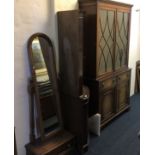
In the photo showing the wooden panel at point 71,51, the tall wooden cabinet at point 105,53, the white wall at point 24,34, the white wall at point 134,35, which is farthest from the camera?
the white wall at point 134,35

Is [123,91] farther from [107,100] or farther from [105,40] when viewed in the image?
[105,40]

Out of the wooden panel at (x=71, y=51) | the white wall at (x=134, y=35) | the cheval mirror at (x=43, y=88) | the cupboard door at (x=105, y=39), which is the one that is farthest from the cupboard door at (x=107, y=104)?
the white wall at (x=134, y=35)

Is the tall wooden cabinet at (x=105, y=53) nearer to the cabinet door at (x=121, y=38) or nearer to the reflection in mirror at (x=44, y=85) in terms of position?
the cabinet door at (x=121, y=38)

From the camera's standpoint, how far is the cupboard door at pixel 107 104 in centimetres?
292

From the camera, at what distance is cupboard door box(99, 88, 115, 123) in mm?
2918

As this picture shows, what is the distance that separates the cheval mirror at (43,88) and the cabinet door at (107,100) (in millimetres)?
766

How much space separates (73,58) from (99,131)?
4.08ft

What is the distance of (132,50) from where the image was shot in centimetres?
418

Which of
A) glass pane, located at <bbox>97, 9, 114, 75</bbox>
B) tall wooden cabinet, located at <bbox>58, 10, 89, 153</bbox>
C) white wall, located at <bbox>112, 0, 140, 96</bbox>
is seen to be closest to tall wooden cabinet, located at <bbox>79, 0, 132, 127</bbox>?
glass pane, located at <bbox>97, 9, 114, 75</bbox>

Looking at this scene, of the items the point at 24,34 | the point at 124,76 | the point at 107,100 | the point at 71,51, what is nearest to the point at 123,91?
the point at 124,76

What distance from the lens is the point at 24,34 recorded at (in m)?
2.06

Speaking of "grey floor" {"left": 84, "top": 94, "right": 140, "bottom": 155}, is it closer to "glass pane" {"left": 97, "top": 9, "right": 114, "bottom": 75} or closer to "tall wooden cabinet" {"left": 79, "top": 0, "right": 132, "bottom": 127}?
"tall wooden cabinet" {"left": 79, "top": 0, "right": 132, "bottom": 127}

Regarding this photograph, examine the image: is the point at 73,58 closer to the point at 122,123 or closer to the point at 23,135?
the point at 23,135
